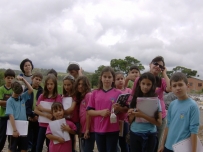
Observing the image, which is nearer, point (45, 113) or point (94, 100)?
point (94, 100)

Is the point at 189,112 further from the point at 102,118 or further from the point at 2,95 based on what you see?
the point at 2,95

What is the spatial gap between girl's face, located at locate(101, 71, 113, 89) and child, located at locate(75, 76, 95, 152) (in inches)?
17.7

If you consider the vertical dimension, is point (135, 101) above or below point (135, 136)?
above

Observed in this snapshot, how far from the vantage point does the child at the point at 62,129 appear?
3.61 meters

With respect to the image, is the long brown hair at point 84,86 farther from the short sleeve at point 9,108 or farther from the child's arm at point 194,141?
the child's arm at point 194,141

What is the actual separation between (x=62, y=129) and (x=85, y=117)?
0.44 m

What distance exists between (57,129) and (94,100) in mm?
839

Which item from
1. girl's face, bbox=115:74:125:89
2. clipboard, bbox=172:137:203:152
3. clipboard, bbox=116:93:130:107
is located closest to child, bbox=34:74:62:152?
girl's face, bbox=115:74:125:89

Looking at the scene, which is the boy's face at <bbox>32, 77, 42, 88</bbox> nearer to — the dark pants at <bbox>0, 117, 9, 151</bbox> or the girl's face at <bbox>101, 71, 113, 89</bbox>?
the dark pants at <bbox>0, 117, 9, 151</bbox>

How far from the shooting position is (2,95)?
4.47 m

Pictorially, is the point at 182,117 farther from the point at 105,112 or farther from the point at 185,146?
the point at 105,112

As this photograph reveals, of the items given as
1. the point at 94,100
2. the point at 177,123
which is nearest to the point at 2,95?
the point at 94,100

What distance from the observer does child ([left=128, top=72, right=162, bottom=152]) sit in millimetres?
2895

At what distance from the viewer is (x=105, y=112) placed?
3.14 meters
